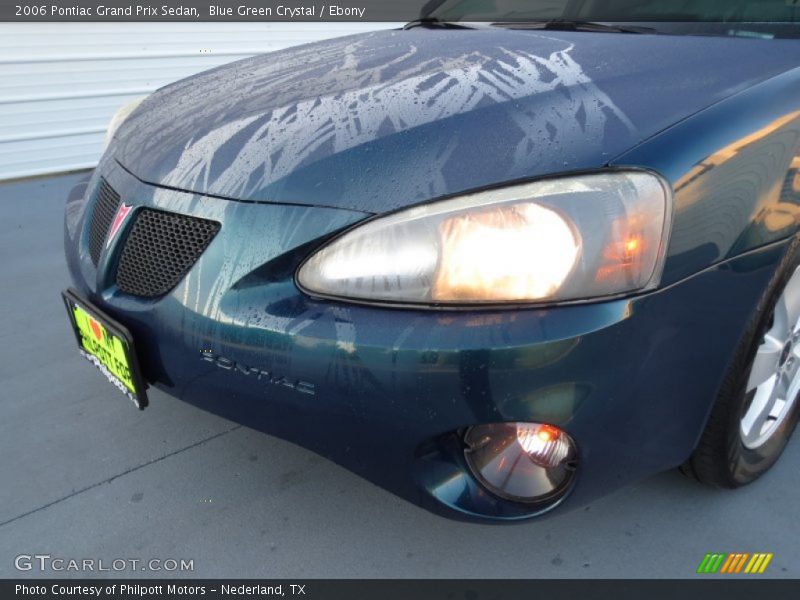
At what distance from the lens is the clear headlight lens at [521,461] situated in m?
1.21

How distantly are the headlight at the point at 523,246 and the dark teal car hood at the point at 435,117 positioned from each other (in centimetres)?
4

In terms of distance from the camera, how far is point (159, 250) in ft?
4.55

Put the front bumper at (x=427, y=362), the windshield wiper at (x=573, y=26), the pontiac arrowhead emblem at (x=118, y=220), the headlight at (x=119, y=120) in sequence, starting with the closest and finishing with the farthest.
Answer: the front bumper at (x=427, y=362)
the pontiac arrowhead emblem at (x=118, y=220)
the windshield wiper at (x=573, y=26)
the headlight at (x=119, y=120)

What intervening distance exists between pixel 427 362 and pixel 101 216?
996 millimetres

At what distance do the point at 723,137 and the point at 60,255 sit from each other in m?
3.28

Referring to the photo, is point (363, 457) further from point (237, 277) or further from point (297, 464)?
point (297, 464)

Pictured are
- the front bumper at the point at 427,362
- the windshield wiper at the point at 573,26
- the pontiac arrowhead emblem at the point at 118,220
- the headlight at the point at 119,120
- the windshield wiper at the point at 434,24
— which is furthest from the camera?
the windshield wiper at the point at 434,24

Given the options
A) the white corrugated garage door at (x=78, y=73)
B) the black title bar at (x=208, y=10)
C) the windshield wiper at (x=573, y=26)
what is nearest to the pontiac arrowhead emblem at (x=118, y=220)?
the windshield wiper at (x=573, y=26)

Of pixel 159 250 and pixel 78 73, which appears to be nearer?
pixel 159 250

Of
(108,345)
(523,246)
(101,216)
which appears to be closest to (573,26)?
(523,246)

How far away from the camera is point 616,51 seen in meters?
1.53

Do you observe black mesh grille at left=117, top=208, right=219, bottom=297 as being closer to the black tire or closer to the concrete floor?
the concrete floor
